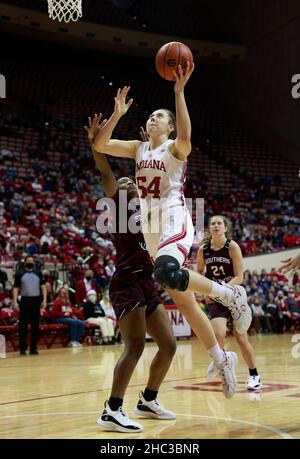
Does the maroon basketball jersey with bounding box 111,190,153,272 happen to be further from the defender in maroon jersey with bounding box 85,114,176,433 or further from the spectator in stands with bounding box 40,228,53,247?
the spectator in stands with bounding box 40,228,53,247

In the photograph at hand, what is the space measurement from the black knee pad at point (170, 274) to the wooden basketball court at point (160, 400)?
3.39 ft

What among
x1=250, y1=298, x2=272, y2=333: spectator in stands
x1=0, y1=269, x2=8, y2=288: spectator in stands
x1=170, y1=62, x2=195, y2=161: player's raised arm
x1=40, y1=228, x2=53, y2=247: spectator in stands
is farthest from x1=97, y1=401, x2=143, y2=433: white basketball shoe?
x1=250, y1=298, x2=272, y2=333: spectator in stands

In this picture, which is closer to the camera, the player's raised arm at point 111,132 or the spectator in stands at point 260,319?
the player's raised arm at point 111,132

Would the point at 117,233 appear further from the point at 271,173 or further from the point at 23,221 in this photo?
the point at 271,173

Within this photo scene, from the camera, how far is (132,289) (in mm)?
5133

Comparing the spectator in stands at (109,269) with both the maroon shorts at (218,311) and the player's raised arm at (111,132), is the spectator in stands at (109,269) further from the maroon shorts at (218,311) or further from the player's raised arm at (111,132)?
the player's raised arm at (111,132)

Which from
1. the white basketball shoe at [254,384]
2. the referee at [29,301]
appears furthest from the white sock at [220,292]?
the referee at [29,301]

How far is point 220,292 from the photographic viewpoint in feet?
16.8

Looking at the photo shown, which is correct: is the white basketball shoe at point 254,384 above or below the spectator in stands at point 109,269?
below

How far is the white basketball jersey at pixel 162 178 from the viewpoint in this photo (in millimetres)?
5062

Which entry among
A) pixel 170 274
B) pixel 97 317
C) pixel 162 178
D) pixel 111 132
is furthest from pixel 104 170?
pixel 97 317

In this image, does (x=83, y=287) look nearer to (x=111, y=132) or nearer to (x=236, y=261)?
(x=236, y=261)

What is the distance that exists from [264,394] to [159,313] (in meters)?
2.27
